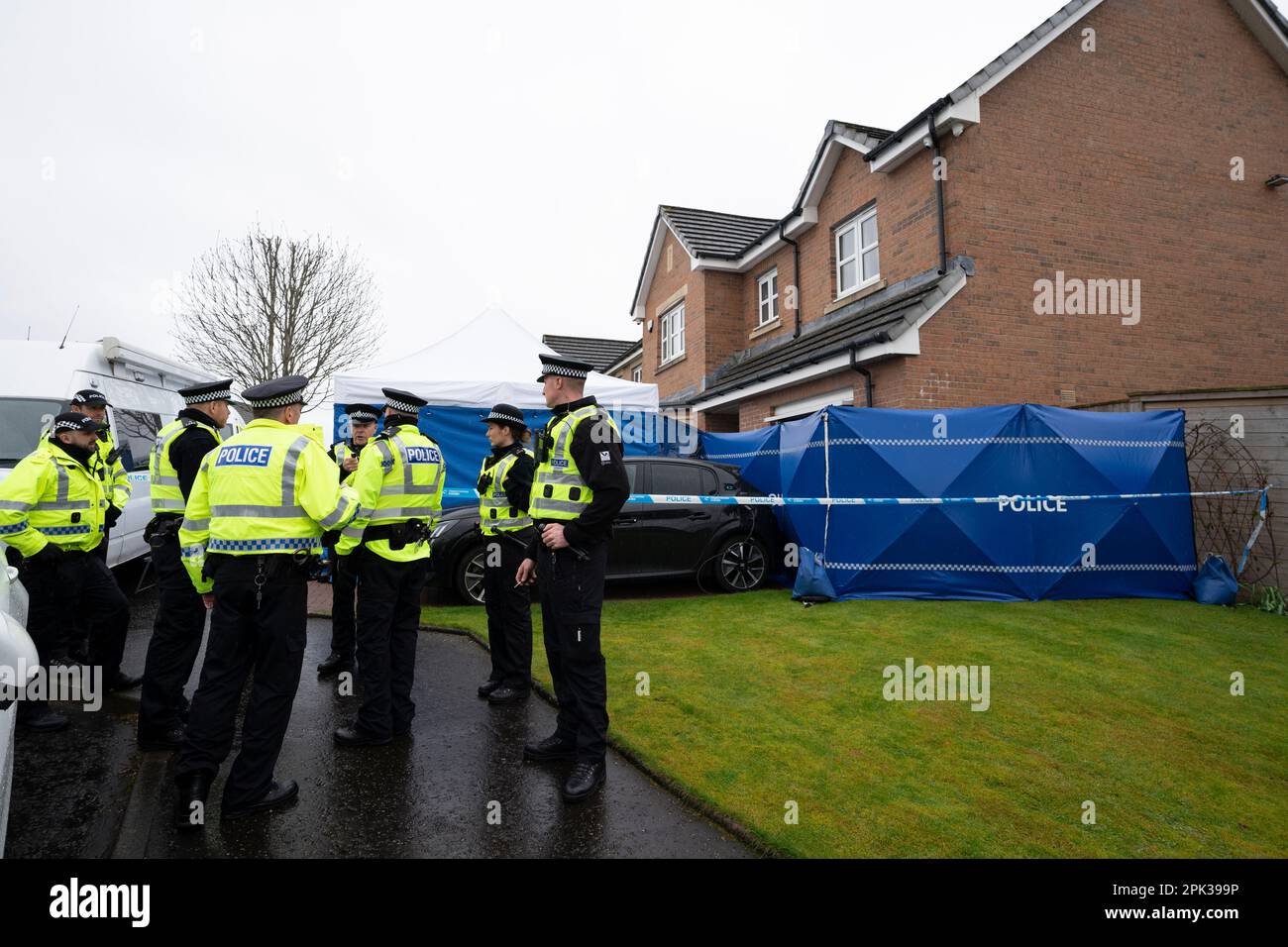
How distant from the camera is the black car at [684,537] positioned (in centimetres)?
760

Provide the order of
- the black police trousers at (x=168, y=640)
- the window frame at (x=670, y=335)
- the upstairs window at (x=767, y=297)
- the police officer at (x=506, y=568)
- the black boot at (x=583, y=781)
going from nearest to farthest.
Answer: the black boot at (x=583, y=781) → the black police trousers at (x=168, y=640) → the police officer at (x=506, y=568) → the upstairs window at (x=767, y=297) → the window frame at (x=670, y=335)

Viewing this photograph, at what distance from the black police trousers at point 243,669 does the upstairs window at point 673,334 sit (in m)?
15.7

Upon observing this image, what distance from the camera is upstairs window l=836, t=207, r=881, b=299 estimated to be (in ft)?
40.9

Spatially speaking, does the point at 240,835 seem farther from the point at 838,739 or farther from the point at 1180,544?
the point at 1180,544

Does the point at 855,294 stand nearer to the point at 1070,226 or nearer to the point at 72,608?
the point at 1070,226

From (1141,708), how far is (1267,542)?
5482 mm

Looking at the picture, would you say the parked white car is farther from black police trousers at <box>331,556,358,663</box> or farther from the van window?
the van window

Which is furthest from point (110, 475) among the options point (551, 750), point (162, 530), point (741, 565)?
point (741, 565)

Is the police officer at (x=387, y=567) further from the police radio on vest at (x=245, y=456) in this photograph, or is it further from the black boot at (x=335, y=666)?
the black boot at (x=335, y=666)

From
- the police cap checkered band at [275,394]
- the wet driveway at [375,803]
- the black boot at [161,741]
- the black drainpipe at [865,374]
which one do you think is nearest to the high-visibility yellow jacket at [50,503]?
the wet driveway at [375,803]

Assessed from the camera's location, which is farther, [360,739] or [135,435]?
[135,435]

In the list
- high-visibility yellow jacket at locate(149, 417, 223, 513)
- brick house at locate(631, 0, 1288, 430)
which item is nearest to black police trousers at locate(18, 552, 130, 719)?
high-visibility yellow jacket at locate(149, 417, 223, 513)

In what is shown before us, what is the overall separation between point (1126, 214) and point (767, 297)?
6.90 metres

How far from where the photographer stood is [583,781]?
340 cm
